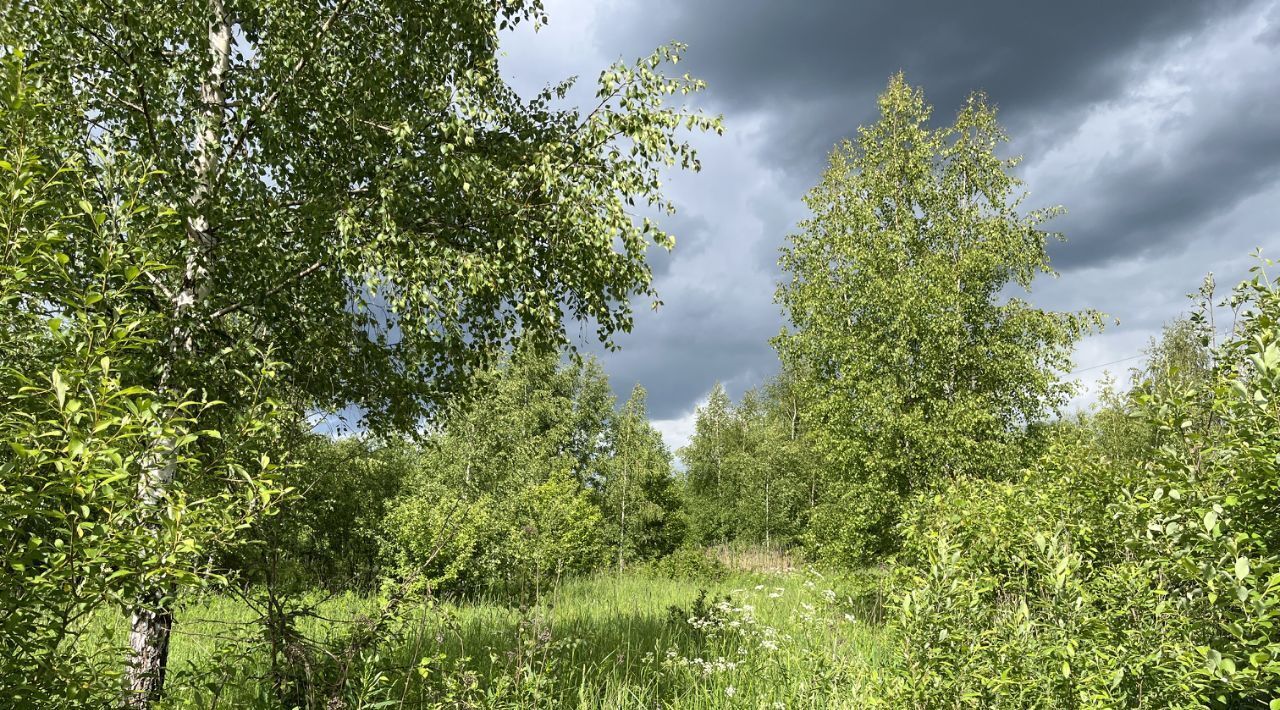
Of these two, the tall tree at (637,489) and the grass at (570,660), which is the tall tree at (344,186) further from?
the tall tree at (637,489)

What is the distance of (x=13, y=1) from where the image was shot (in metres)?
5.71

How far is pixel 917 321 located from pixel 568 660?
10.1m

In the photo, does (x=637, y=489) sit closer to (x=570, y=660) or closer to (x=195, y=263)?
(x=570, y=660)

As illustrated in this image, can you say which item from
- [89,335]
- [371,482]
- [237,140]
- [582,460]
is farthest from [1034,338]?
[582,460]

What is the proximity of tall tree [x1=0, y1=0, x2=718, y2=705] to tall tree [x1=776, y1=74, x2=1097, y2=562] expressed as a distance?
8367mm

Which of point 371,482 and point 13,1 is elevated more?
point 13,1

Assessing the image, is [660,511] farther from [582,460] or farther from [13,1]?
[13,1]

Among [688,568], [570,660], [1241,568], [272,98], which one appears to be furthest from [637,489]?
[1241,568]

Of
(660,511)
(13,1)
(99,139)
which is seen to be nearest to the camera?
(13,1)

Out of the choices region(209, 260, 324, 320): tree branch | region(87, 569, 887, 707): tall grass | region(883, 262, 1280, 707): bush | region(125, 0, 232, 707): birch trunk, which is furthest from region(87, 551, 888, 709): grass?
region(209, 260, 324, 320): tree branch

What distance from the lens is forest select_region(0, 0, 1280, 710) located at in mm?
2547

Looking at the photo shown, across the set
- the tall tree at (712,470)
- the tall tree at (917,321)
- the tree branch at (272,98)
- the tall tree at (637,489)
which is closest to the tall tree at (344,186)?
the tree branch at (272,98)

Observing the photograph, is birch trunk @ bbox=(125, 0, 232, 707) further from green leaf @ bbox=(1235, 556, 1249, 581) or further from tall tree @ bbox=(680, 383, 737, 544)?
tall tree @ bbox=(680, 383, 737, 544)

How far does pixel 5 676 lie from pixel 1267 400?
17.6ft
